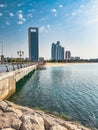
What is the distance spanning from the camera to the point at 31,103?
21.7 metres

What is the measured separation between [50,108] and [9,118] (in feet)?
32.2

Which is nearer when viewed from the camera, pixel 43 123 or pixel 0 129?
pixel 0 129

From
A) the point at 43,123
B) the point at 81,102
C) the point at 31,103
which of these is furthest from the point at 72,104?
the point at 43,123

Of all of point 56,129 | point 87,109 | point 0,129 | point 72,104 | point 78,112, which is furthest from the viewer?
point 72,104

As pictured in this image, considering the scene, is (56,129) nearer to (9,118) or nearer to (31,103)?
(9,118)

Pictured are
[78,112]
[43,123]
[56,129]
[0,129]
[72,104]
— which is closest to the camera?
[0,129]

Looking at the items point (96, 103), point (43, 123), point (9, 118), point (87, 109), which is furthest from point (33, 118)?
point (96, 103)

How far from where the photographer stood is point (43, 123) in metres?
9.77

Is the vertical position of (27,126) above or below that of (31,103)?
above

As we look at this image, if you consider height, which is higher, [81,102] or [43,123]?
[43,123]

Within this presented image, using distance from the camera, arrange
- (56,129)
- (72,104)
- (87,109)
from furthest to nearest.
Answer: (72,104) → (87,109) → (56,129)

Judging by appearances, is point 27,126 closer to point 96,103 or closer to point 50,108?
point 50,108

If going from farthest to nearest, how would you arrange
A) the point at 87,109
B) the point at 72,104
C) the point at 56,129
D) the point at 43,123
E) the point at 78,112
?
1. the point at 72,104
2. the point at 87,109
3. the point at 78,112
4. the point at 43,123
5. the point at 56,129

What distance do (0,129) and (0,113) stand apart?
1.92m
